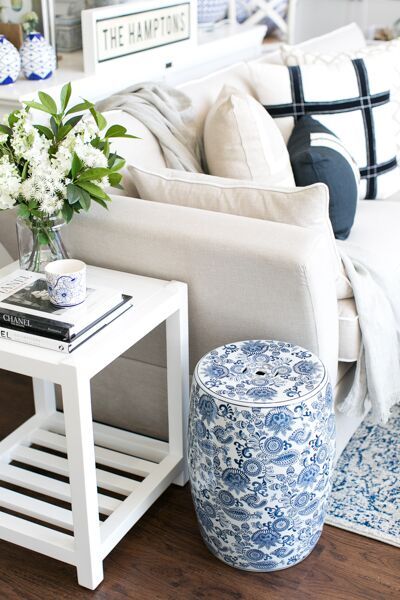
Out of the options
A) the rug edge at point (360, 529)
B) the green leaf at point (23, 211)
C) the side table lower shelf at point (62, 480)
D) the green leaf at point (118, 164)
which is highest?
the green leaf at point (118, 164)

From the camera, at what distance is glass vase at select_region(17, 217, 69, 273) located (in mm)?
1849

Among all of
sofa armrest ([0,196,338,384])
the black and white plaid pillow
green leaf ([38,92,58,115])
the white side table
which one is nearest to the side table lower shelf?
the white side table

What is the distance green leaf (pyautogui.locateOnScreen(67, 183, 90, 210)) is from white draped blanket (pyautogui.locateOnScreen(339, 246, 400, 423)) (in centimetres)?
71

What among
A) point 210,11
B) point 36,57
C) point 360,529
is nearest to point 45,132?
point 36,57

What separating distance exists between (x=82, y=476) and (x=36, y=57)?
1432 mm

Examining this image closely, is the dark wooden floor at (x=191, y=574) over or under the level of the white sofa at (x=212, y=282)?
under

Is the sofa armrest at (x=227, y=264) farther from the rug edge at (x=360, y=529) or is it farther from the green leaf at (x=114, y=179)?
the rug edge at (x=360, y=529)

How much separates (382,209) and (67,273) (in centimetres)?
135

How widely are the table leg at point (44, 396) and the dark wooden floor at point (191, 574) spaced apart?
46cm

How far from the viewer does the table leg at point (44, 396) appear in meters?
2.27

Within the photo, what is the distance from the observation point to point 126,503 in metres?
1.93

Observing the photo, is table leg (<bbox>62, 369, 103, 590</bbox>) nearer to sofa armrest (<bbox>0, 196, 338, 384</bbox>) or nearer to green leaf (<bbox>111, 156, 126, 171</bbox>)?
sofa armrest (<bbox>0, 196, 338, 384</bbox>)

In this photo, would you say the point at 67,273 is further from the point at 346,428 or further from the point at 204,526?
the point at 346,428

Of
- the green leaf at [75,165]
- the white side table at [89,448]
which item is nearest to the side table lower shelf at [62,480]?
the white side table at [89,448]
